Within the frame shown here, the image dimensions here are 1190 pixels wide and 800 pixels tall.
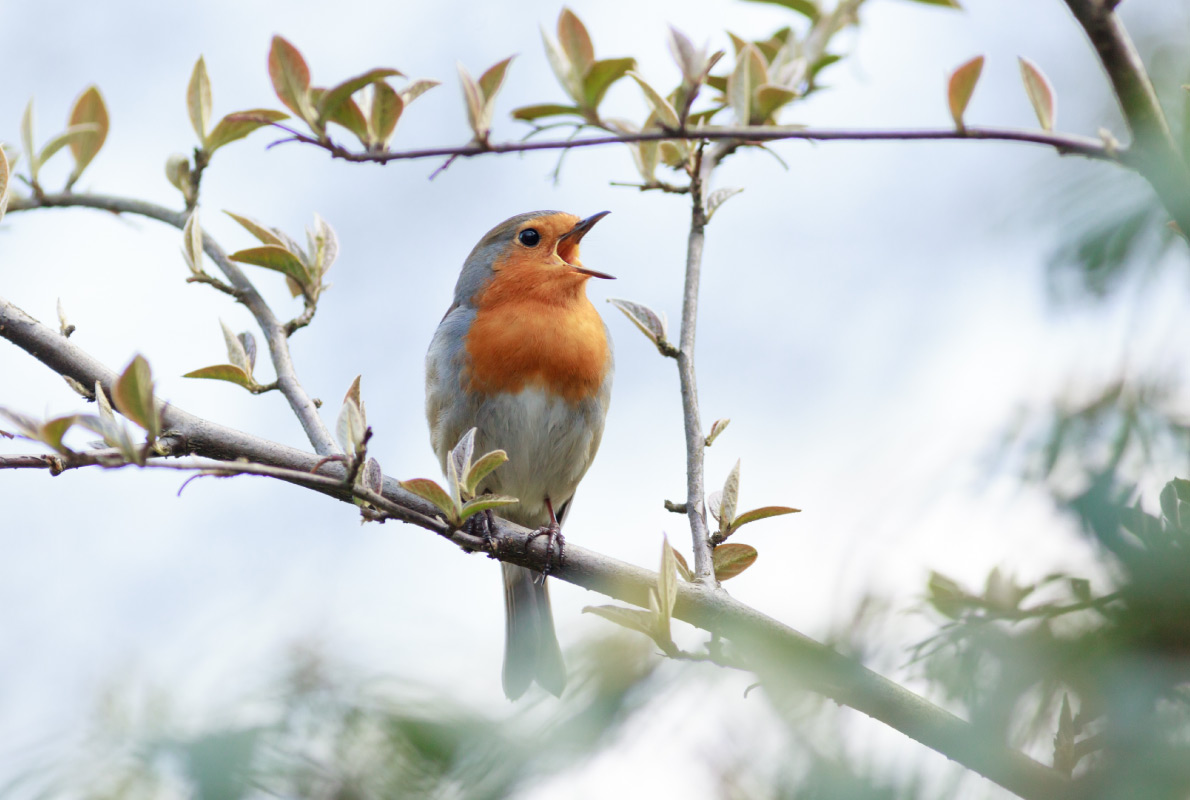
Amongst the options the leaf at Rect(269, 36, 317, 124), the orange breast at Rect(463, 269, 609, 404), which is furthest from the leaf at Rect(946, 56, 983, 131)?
the orange breast at Rect(463, 269, 609, 404)

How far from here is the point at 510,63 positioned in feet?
6.35

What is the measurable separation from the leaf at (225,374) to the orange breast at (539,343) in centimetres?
180

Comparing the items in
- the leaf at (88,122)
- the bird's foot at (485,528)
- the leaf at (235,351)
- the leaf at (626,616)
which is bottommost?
the bird's foot at (485,528)

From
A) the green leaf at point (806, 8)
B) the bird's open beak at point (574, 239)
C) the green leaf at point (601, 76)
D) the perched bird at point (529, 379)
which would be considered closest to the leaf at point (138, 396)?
the green leaf at point (601, 76)

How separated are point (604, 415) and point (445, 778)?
3.66 metres

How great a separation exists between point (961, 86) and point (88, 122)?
6.75 feet

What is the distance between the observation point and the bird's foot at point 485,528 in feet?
7.19

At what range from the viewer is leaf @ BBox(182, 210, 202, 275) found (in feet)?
8.55

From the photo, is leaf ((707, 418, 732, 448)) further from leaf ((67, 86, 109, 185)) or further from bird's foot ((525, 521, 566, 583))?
leaf ((67, 86, 109, 185))

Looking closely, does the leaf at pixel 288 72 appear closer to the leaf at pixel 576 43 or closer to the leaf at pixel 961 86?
the leaf at pixel 576 43

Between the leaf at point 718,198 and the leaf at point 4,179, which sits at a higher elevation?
the leaf at point 4,179

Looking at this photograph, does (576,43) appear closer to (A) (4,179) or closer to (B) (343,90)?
(B) (343,90)

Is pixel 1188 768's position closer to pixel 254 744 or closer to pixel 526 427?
pixel 254 744

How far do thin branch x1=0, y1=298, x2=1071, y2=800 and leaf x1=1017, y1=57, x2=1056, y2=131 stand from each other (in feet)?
2.54
